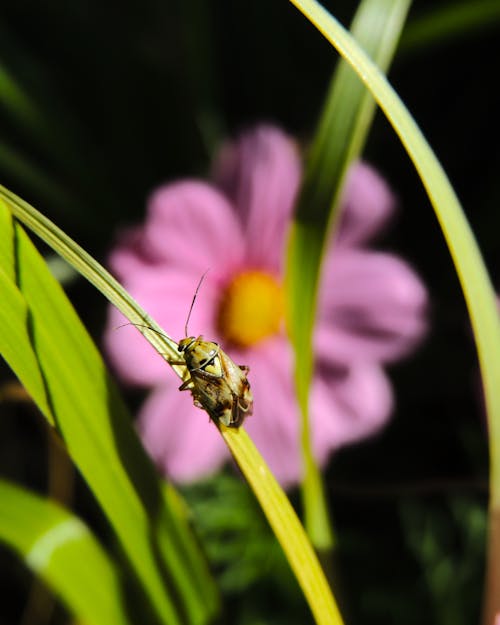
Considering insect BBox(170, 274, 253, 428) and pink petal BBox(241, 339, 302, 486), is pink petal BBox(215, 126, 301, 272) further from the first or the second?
insect BBox(170, 274, 253, 428)

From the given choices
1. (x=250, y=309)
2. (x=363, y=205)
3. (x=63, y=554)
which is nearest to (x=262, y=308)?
(x=250, y=309)

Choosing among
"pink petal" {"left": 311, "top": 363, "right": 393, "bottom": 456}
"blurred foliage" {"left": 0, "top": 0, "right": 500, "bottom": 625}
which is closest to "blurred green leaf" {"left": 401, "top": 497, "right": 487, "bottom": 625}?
"blurred foliage" {"left": 0, "top": 0, "right": 500, "bottom": 625}

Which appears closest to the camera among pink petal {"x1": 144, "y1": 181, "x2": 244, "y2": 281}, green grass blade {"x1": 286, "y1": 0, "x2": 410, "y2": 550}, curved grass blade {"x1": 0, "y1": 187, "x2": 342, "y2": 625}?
curved grass blade {"x1": 0, "y1": 187, "x2": 342, "y2": 625}

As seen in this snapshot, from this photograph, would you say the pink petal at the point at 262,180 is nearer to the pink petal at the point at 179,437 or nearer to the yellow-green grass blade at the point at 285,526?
the pink petal at the point at 179,437

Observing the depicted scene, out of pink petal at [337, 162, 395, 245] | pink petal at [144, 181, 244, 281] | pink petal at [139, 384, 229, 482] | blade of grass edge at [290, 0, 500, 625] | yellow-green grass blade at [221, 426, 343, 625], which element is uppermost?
pink petal at [144, 181, 244, 281]

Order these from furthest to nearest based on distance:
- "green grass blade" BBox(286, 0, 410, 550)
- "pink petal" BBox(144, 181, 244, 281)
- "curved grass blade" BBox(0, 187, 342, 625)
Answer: "pink petal" BBox(144, 181, 244, 281), "green grass blade" BBox(286, 0, 410, 550), "curved grass blade" BBox(0, 187, 342, 625)

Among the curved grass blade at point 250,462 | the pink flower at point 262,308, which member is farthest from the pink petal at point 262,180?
the curved grass blade at point 250,462

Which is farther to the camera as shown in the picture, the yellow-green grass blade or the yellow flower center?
the yellow flower center
